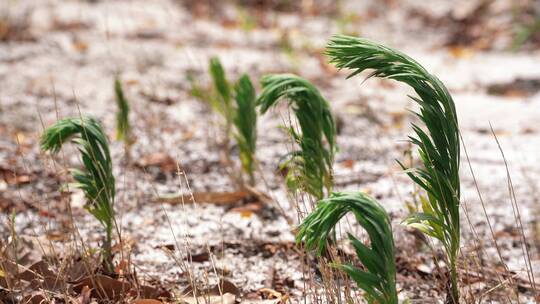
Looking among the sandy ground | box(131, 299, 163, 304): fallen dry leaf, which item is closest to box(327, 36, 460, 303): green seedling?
the sandy ground

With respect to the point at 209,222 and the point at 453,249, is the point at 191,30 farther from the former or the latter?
the point at 453,249

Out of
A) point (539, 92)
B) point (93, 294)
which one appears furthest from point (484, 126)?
point (93, 294)

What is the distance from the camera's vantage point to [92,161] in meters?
1.74

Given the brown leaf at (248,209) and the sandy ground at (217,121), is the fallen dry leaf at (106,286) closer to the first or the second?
the sandy ground at (217,121)

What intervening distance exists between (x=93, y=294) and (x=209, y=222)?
655 mm

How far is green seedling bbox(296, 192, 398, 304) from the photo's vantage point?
1309 mm

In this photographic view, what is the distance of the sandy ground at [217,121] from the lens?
7.04 feet

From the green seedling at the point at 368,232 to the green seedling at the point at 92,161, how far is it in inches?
25.7

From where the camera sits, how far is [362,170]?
2.86m

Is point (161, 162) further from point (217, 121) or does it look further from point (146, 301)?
point (146, 301)

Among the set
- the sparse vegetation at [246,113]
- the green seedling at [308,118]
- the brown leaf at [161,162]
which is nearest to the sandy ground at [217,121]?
the brown leaf at [161,162]

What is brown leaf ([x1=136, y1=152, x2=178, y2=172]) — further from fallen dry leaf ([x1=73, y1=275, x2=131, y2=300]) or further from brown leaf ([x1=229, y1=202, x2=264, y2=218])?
fallen dry leaf ([x1=73, y1=275, x2=131, y2=300])

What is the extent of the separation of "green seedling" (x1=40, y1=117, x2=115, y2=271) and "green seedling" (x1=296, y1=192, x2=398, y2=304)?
25.7 inches

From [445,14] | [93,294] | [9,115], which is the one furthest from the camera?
[445,14]
